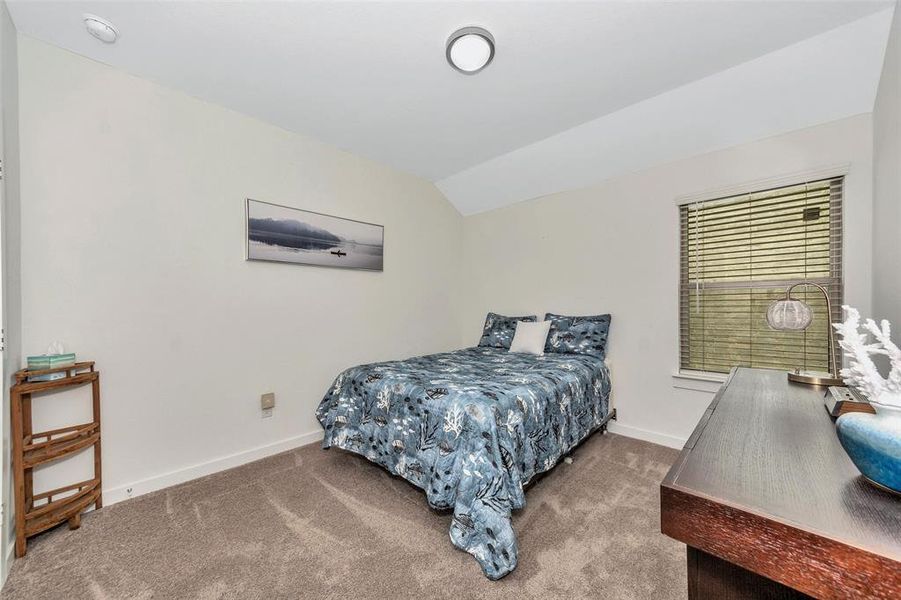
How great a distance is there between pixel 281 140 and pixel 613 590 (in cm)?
333

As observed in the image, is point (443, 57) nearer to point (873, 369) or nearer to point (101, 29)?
point (101, 29)

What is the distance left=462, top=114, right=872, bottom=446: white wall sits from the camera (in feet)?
7.04

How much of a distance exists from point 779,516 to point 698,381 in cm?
246

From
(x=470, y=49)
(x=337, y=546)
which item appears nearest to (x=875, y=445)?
(x=337, y=546)

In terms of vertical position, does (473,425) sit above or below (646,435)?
above

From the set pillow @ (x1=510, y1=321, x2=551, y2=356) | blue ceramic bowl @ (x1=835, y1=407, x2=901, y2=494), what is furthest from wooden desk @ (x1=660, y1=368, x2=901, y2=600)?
pillow @ (x1=510, y1=321, x2=551, y2=356)

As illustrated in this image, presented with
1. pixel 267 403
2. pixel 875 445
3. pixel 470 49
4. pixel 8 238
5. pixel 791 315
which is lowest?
pixel 267 403

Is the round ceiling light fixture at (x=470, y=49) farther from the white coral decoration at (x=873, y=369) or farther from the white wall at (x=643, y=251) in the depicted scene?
the white coral decoration at (x=873, y=369)

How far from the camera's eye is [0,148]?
4.89 feet

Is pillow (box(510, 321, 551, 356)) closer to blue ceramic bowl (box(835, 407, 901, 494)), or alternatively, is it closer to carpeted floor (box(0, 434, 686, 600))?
carpeted floor (box(0, 434, 686, 600))

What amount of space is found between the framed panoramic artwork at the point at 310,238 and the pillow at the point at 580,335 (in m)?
1.72

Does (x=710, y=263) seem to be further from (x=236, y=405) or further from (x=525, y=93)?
(x=236, y=405)

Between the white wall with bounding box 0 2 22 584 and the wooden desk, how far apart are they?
7.87 feet

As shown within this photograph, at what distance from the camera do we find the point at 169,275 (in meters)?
2.24
